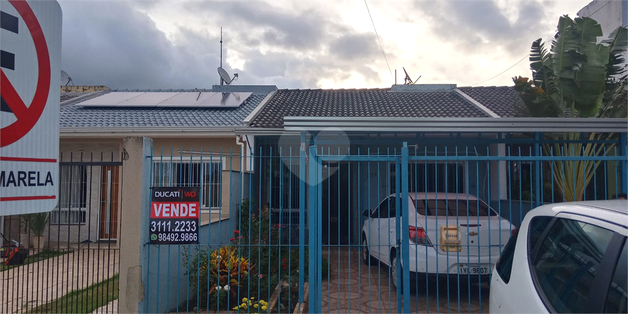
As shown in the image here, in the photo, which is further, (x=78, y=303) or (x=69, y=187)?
(x=78, y=303)

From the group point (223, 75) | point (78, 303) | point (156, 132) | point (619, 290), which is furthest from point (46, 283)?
point (223, 75)

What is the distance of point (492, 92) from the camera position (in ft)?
45.6

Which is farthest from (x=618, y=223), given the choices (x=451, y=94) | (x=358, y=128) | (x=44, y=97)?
(x=451, y=94)

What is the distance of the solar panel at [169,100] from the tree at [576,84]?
739 cm

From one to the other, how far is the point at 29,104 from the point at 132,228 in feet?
9.90

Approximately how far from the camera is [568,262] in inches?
103

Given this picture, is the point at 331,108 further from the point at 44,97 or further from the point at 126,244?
the point at 44,97

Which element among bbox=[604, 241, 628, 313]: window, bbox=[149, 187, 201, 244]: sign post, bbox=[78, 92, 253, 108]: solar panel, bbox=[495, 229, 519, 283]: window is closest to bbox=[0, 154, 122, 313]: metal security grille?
bbox=[149, 187, 201, 244]: sign post

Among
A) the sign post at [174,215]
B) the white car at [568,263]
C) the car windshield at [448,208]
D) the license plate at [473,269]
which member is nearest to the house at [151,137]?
the sign post at [174,215]

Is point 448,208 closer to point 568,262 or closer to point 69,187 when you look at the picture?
point 568,262

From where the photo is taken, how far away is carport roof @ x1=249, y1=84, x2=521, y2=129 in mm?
10790

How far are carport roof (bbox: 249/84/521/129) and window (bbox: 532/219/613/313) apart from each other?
6877mm

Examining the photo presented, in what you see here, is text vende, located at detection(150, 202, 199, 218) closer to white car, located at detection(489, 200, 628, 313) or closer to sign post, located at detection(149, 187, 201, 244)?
sign post, located at detection(149, 187, 201, 244)

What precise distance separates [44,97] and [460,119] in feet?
18.4
